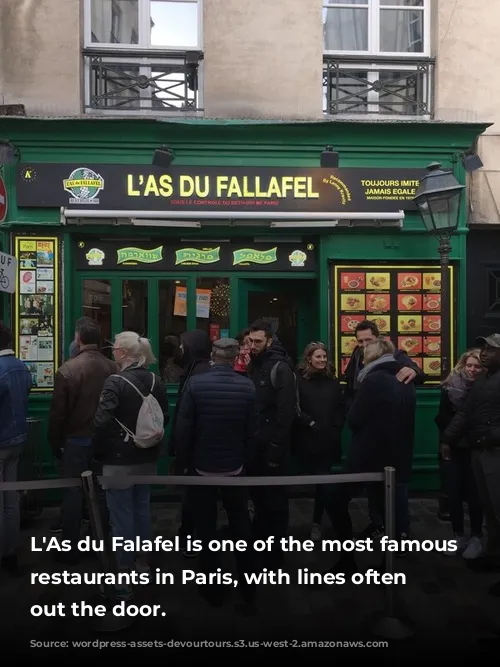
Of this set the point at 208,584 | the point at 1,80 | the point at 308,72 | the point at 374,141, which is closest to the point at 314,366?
the point at 208,584

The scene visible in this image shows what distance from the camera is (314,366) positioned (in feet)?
A: 18.6

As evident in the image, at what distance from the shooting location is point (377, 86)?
7660mm

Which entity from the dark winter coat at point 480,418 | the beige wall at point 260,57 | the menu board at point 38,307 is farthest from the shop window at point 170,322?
the dark winter coat at point 480,418

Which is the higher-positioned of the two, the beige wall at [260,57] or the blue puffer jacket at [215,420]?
the beige wall at [260,57]

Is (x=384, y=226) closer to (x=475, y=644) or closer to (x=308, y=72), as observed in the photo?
(x=308, y=72)

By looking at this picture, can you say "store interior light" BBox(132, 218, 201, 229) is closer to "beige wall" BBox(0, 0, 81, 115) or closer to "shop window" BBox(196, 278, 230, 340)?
"shop window" BBox(196, 278, 230, 340)

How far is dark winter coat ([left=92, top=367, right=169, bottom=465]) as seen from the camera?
4422 millimetres

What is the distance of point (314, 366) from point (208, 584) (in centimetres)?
208

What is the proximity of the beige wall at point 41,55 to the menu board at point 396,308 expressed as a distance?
380cm

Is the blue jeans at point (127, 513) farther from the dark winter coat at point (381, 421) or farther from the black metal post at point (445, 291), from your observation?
the black metal post at point (445, 291)

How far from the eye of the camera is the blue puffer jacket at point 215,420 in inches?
175

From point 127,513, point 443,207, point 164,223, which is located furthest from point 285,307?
point 127,513

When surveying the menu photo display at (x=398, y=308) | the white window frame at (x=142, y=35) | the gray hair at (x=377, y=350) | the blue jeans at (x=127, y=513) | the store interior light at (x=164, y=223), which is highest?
the white window frame at (x=142, y=35)

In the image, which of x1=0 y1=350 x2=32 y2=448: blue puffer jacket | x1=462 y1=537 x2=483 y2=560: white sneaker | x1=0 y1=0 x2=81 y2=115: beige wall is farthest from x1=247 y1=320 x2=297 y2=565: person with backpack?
x1=0 y1=0 x2=81 y2=115: beige wall
